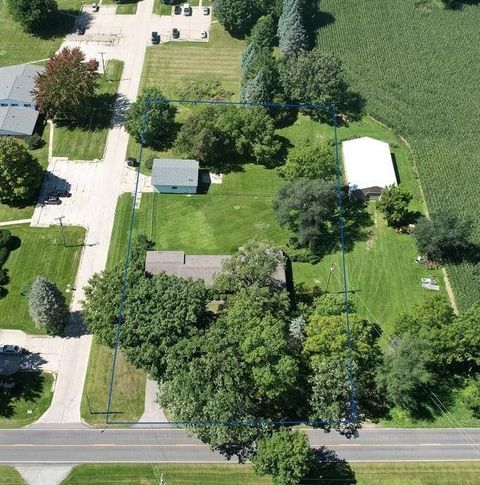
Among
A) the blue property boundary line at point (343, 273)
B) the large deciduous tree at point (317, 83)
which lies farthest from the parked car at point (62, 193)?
the large deciduous tree at point (317, 83)

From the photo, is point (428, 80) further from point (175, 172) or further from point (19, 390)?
point (19, 390)

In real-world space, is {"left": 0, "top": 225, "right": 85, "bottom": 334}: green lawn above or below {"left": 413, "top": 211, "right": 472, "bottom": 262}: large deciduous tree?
below

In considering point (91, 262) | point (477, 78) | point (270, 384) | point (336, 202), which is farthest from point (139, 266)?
point (477, 78)

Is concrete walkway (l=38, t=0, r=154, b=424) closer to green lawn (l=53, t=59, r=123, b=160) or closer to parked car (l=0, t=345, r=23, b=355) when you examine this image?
green lawn (l=53, t=59, r=123, b=160)

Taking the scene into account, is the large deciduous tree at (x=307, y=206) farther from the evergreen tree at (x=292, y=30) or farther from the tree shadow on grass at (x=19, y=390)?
the evergreen tree at (x=292, y=30)

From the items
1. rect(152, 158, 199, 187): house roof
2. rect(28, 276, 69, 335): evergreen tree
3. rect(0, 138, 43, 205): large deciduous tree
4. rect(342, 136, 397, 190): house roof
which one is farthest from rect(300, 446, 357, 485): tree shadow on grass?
rect(0, 138, 43, 205): large deciduous tree
